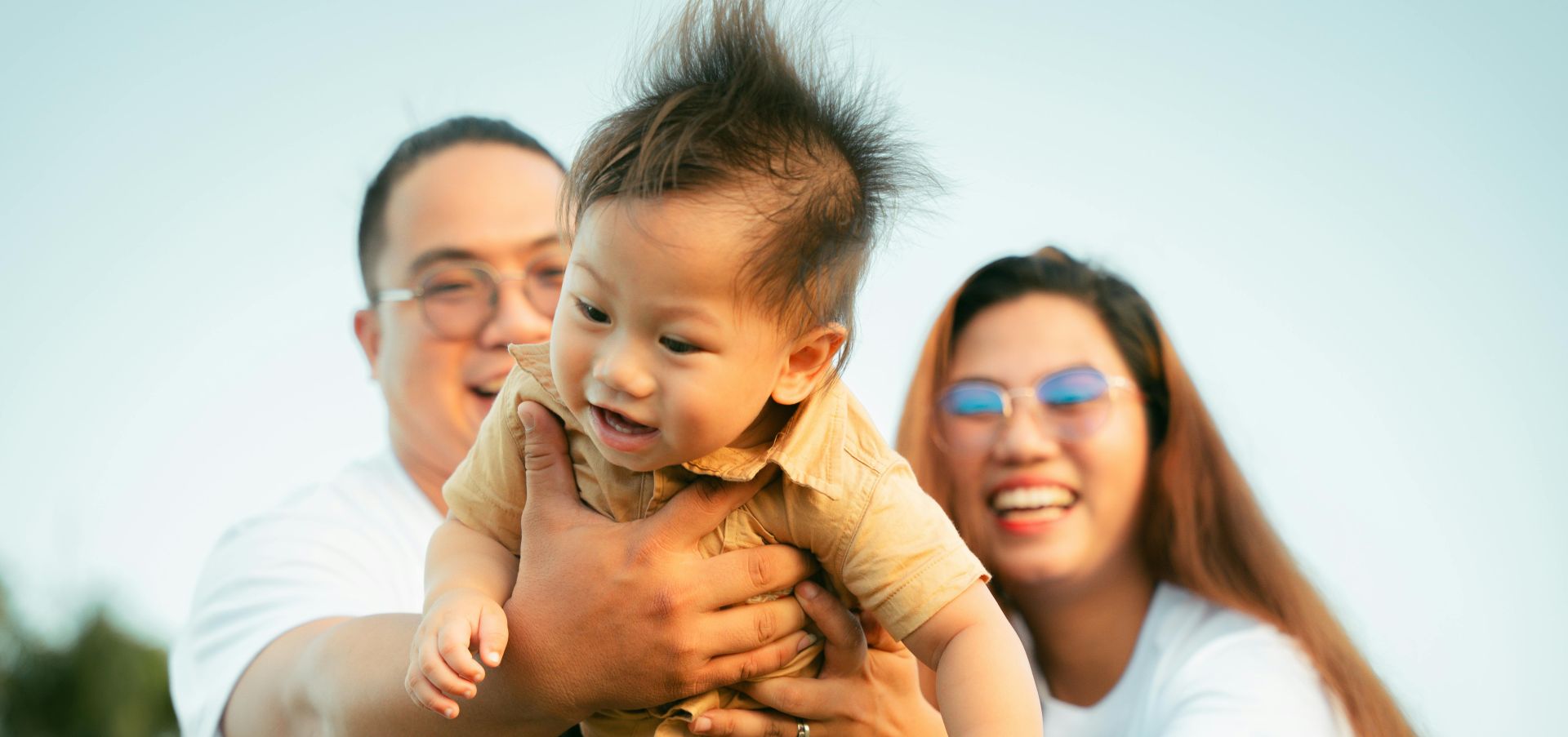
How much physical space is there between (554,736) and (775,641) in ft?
1.83

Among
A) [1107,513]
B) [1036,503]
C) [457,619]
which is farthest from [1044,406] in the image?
[457,619]

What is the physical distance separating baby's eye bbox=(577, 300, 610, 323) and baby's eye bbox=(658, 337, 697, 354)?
0.11 m

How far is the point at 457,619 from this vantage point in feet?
6.55

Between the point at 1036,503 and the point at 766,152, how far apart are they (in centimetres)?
240

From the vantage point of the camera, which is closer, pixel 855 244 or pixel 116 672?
pixel 855 244

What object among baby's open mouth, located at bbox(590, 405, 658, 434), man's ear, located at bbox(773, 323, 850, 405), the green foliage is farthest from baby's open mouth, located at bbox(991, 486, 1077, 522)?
the green foliage

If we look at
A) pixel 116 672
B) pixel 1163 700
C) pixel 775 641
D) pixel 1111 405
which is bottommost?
pixel 116 672

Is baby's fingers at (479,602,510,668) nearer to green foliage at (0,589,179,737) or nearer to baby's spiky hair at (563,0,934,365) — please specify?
baby's spiky hair at (563,0,934,365)

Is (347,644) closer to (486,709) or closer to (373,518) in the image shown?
(486,709)

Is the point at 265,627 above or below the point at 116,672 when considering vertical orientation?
above

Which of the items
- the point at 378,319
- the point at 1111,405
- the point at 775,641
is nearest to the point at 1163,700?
the point at 1111,405

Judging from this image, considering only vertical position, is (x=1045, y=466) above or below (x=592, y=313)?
below

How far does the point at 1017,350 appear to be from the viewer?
4152mm

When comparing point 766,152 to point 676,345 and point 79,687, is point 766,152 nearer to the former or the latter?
point 676,345
